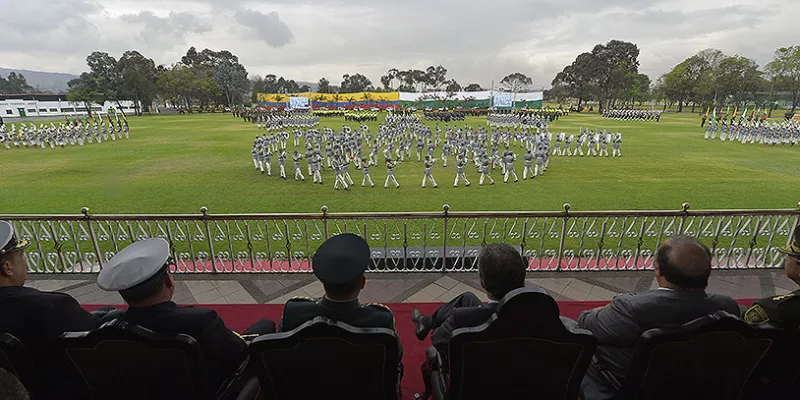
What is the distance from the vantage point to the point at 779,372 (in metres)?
2.21

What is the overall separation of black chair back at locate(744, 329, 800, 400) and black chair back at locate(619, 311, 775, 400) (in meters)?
0.22

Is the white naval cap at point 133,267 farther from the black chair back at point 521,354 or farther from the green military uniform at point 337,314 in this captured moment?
the black chair back at point 521,354

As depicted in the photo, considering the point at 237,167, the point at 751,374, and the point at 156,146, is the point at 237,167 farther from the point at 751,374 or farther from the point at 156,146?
the point at 751,374

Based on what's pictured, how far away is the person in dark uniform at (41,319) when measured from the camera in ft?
6.81

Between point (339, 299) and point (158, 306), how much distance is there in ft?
3.32

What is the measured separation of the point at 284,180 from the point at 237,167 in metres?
4.25

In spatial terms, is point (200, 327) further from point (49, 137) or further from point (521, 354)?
point (49, 137)

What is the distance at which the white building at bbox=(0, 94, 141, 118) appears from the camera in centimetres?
6375

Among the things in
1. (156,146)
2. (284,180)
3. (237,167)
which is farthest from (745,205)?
(156,146)

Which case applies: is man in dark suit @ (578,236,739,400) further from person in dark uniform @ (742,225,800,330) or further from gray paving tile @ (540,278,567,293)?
gray paving tile @ (540,278,567,293)

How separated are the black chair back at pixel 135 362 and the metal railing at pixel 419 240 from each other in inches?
126

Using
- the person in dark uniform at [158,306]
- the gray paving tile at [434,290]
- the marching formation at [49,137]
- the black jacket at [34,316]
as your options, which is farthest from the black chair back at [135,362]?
the marching formation at [49,137]

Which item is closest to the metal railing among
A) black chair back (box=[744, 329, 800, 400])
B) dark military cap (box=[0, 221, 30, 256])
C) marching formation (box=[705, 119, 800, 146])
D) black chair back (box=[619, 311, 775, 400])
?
dark military cap (box=[0, 221, 30, 256])

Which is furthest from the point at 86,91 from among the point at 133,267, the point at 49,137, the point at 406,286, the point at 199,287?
the point at 133,267
